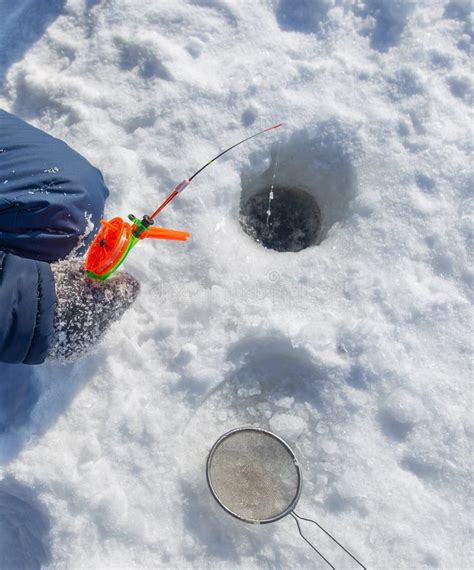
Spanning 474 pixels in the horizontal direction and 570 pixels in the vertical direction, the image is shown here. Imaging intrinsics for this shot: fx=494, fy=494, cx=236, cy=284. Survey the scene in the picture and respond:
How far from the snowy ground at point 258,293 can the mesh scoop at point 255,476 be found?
0.23 feet

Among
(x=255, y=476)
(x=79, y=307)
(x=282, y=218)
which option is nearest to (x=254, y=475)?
(x=255, y=476)

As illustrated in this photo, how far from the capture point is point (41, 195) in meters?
1.73

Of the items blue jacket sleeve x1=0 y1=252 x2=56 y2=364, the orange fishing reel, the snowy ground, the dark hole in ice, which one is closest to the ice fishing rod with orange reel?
the orange fishing reel

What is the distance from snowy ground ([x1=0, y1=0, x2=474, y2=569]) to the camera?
1.90 m

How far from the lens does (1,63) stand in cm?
250

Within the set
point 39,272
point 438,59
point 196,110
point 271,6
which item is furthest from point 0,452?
point 438,59

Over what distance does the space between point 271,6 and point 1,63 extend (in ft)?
4.63

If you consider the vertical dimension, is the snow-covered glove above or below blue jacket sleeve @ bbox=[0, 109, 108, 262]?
below

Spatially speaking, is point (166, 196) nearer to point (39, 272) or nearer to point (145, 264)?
point (145, 264)

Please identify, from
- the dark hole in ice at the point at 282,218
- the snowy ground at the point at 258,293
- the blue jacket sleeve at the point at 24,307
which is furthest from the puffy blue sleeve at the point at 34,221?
the dark hole in ice at the point at 282,218

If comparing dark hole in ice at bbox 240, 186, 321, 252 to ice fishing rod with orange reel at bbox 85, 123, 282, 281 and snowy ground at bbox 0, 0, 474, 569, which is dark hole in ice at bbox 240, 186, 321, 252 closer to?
snowy ground at bbox 0, 0, 474, 569

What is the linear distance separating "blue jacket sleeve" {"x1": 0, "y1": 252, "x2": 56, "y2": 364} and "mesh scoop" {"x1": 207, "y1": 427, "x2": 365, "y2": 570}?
0.79 metres

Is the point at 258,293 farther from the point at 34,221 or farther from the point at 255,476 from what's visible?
the point at 34,221

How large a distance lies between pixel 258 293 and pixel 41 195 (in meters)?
0.95
